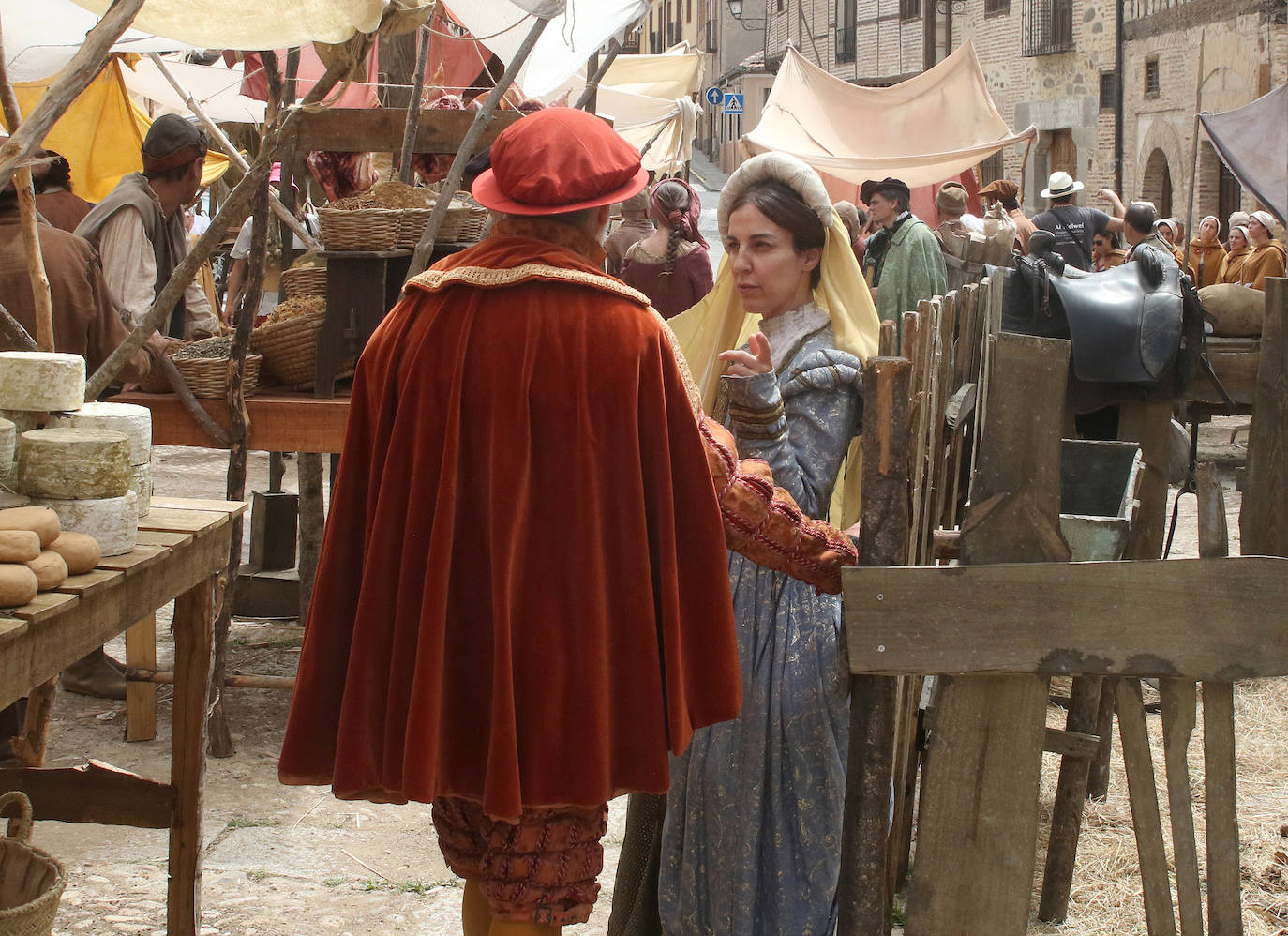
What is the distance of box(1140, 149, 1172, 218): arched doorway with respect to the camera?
2050 centimetres

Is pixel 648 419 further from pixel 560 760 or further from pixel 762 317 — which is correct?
pixel 762 317

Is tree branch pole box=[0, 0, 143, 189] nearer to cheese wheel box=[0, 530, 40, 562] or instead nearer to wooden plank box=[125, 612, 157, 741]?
cheese wheel box=[0, 530, 40, 562]

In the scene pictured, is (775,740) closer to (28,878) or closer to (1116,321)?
(28,878)

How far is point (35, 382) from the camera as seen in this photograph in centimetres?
240

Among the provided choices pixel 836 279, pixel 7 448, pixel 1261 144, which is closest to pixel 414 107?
pixel 836 279

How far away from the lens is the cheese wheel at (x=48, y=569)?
208 centimetres

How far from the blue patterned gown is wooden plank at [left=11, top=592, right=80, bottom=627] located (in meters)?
1.15

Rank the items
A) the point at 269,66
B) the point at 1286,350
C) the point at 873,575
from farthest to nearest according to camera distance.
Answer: the point at 1286,350 < the point at 269,66 < the point at 873,575

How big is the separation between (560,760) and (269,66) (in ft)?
8.16

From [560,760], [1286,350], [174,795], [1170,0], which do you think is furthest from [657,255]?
[1170,0]

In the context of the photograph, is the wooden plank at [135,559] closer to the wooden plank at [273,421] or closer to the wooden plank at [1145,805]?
the wooden plank at [1145,805]

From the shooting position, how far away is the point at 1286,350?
498 centimetres

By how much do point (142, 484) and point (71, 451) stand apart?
252 mm

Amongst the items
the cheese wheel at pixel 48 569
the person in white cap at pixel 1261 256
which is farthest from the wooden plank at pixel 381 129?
the person in white cap at pixel 1261 256
